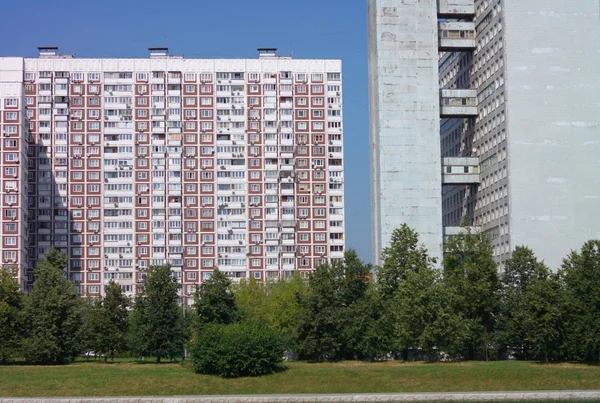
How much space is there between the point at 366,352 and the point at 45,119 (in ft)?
310

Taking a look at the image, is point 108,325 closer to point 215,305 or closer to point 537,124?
point 215,305

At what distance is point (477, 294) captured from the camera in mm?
92375

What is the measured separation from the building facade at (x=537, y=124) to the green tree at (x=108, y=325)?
41208 millimetres

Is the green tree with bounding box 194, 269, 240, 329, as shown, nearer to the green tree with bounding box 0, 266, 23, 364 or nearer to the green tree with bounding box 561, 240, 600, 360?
the green tree with bounding box 0, 266, 23, 364

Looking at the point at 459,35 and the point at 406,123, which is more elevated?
the point at 459,35

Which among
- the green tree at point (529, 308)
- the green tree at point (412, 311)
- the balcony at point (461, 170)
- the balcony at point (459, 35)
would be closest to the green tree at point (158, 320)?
the green tree at point (412, 311)

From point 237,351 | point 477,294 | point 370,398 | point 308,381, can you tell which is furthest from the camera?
point 477,294

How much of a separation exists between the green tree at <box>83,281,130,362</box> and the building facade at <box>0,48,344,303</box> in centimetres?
6044

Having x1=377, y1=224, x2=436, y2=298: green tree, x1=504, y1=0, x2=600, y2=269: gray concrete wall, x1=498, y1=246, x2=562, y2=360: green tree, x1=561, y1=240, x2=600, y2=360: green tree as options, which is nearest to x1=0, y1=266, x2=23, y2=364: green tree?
x1=377, y1=224, x2=436, y2=298: green tree

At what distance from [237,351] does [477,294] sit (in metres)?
29.7

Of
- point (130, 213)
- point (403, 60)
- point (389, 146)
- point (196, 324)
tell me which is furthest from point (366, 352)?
point (130, 213)

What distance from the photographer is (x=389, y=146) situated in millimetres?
123375

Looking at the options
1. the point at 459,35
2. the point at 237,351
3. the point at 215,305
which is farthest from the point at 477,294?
the point at 459,35

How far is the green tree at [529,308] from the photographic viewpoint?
279ft
